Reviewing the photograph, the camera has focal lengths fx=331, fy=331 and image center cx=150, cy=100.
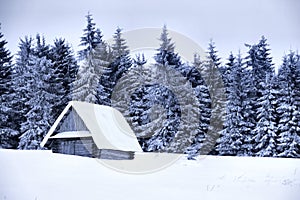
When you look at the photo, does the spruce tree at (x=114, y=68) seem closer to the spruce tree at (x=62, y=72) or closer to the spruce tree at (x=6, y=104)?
the spruce tree at (x=62, y=72)

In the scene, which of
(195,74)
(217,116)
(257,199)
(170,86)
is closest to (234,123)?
(217,116)

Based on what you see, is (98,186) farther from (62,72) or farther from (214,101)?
(62,72)

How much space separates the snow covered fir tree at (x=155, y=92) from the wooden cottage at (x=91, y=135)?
393 cm

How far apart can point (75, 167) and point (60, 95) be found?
11332 mm

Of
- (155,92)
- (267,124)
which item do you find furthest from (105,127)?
(267,124)

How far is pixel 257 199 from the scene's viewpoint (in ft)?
23.2

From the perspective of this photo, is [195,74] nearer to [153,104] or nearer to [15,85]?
[153,104]

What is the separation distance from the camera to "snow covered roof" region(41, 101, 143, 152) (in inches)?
527

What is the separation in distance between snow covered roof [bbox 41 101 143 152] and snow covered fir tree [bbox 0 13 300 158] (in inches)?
137

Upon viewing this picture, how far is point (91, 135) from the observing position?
1339 centimetres

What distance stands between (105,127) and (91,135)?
2.60 ft

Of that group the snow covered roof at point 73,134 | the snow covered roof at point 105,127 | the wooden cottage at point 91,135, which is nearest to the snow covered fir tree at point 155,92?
the snow covered roof at point 105,127

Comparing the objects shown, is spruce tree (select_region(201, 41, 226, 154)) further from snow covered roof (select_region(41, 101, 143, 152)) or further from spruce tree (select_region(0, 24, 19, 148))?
spruce tree (select_region(0, 24, 19, 148))

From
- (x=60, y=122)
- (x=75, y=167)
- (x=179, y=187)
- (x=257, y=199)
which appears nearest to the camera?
(x=257, y=199)
